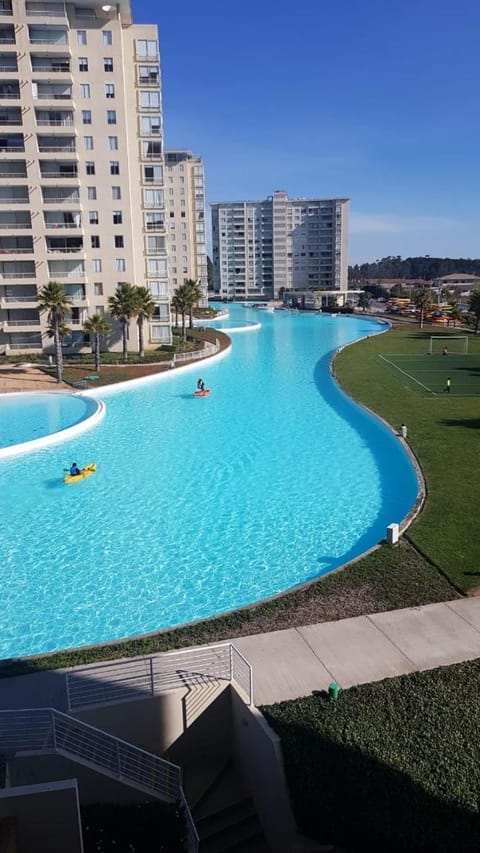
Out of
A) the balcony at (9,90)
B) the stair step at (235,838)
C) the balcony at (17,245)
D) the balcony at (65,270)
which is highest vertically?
the balcony at (9,90)

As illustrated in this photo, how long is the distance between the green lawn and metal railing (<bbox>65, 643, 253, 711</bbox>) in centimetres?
682

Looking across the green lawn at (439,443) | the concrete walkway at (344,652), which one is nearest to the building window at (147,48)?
the green lawn at (439,443)

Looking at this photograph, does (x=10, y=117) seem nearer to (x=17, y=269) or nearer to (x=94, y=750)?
(x=17, y=269)

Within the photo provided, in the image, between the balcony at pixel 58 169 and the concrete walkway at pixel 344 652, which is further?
the balcony at pixel 58 169

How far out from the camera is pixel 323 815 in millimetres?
9180

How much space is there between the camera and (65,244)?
176 ft

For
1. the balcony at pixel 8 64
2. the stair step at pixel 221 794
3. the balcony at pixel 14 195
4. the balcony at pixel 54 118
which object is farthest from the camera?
Result: the balcony at pixel 14 195

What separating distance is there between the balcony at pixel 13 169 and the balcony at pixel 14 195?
104 centimetres

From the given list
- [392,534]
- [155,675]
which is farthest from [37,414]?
[155,675]

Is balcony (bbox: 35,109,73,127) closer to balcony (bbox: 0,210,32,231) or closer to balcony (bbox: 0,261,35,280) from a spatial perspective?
balcony (bbox: 0,210,32,231)

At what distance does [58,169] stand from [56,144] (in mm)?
2113

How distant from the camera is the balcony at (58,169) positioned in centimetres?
5188

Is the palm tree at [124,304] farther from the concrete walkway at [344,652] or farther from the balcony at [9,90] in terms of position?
the concrete walkway at [344,652]

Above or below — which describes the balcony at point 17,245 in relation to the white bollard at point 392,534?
above
